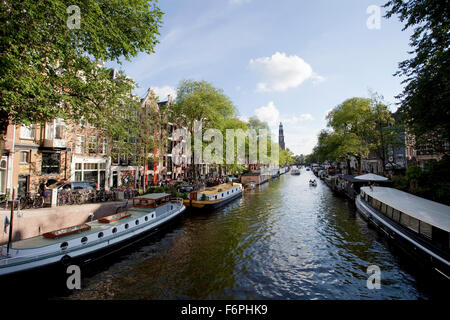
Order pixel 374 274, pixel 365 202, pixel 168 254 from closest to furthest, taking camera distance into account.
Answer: pixel 374 274 → pixel 168 254 → pixel 365 202

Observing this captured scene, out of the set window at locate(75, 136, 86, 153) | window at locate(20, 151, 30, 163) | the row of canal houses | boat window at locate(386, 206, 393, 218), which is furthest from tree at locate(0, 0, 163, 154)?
boat window at locate(386, 206, 393, 218)

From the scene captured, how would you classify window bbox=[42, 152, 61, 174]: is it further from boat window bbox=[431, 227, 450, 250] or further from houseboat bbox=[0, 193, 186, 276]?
boat window bbox=[431, 227, 450, 250]

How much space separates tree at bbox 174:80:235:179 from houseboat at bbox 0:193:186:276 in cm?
1904

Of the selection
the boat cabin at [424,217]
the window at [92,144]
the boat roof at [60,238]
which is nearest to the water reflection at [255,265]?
the boat cabin at [424,217]

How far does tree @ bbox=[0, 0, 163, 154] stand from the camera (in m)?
9.43

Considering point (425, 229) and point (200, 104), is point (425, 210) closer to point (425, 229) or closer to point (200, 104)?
point (425, 229)

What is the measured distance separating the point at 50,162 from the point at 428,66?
120ft

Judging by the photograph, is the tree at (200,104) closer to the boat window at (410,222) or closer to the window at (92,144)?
the window at (92,144)

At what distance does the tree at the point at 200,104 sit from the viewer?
114 feet

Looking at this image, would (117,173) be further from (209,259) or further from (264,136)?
(264,136)

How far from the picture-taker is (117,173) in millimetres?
32594

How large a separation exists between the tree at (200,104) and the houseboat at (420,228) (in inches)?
1063

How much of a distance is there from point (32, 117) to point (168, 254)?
11.5 meters
